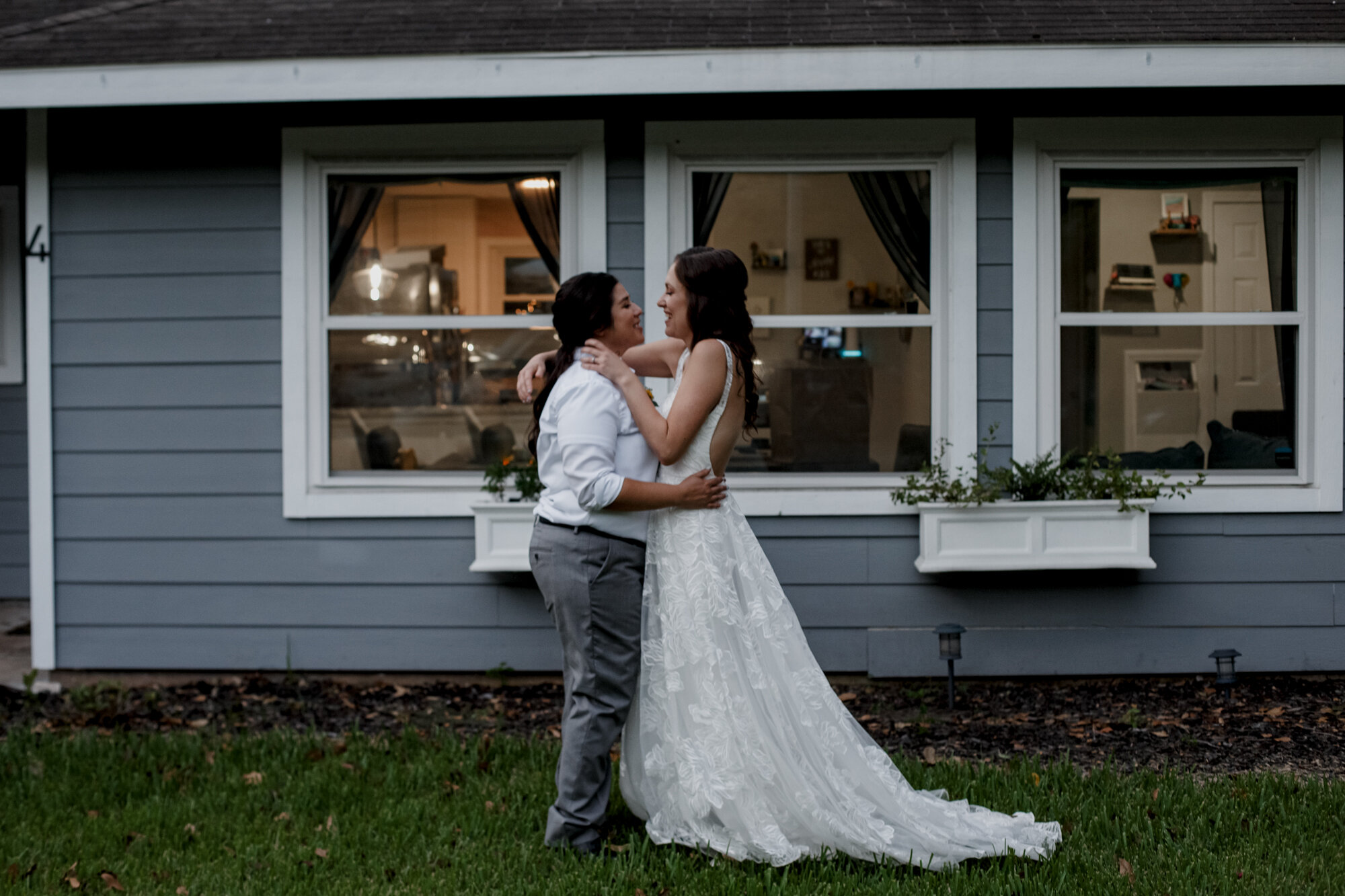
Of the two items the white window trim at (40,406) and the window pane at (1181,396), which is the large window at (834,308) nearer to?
the window pane at (1181,396)

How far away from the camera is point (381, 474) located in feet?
17.3

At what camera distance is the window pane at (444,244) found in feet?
17.1

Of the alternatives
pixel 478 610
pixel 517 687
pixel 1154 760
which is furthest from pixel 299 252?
pixel 1154 760

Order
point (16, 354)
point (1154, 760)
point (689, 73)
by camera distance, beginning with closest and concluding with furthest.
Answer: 1. point (1154, 760)
2. point (689, 73)
3. point (16, 354)

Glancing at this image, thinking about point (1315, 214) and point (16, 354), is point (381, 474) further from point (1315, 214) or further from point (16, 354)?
point (1315, 214)

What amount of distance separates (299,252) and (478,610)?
182cm

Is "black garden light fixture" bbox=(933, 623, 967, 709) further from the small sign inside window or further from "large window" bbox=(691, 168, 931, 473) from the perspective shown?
the small sign inside window

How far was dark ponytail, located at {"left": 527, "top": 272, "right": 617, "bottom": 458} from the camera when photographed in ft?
10.3

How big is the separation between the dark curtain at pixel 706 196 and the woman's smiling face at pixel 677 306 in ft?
6.54

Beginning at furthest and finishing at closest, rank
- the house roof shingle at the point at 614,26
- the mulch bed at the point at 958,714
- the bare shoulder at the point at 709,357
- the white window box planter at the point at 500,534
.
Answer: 1. the white window box planter at the point at 500,534
2. the house roof shingle at the point at 614,26
3. the mulch bed at the point at 958,714
4. the bare shoulder at the point at 709,357

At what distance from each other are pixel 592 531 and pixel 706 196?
2.50 m

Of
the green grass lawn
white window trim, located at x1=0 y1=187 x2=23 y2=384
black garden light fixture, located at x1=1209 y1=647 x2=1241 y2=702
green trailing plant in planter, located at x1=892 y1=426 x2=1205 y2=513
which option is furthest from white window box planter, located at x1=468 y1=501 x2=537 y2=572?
white window trim, located at x1=0 y1=187 x2=23 y2=384

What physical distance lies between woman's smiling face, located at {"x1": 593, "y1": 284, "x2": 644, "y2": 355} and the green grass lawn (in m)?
1.42

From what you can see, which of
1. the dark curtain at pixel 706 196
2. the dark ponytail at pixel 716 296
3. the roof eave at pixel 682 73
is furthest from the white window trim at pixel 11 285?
the dark ponytail at pixel 716 296
